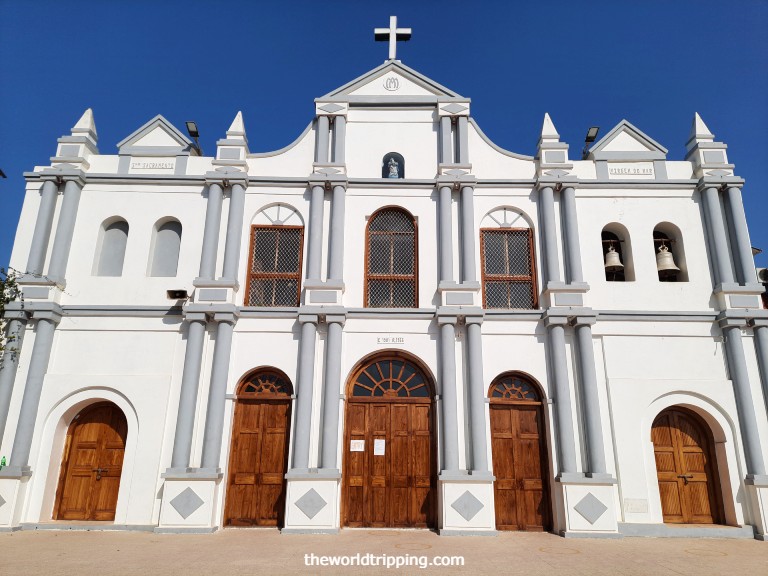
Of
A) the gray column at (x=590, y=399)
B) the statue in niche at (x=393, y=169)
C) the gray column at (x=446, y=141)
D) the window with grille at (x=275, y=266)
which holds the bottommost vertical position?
the gray column at (x=590, y=399)

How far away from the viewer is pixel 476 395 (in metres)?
10.8

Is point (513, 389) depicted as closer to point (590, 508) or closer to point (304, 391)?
point (590, 508)

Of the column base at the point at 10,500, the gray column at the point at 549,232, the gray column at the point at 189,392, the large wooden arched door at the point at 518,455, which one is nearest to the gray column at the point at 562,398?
the large wooden arched door at the point at 518,455

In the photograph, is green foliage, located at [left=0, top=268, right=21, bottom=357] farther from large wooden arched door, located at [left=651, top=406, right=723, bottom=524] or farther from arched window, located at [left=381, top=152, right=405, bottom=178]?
large wooden arched door, located at [left=651, top=406, right=723, bottom=524]

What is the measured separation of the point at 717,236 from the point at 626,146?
2.92m

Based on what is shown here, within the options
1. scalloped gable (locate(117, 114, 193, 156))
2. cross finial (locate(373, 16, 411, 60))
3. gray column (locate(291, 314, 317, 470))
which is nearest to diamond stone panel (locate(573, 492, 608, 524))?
gray column (locate(291, 314, 317, 470))

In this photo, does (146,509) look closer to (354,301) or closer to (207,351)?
(207,351)

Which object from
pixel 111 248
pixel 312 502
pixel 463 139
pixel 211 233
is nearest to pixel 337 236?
pixel 211 233

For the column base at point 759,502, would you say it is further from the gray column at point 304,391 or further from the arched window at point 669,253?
the gray column at point 304,391

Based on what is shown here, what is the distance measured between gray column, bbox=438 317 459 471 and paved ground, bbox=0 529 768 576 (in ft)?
4.79

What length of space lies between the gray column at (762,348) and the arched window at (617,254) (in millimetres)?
2594

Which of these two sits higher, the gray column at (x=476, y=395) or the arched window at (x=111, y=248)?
the arched window at (x=111, y=248)

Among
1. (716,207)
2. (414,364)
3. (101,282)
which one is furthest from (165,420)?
(716,207)

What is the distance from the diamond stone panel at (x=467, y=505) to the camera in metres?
10.1
